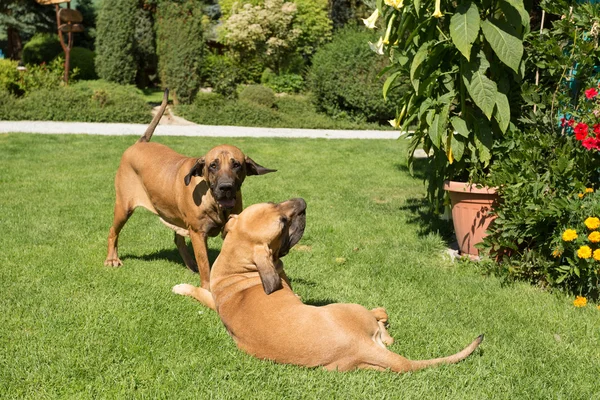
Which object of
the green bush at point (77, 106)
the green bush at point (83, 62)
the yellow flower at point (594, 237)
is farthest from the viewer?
the green bush at point (83, 62)

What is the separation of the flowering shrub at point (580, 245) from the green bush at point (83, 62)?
87.9ft

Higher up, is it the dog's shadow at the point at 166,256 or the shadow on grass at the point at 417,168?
the dog's shadow at the point at 166,256

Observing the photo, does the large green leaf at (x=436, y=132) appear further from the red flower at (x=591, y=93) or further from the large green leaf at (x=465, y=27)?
the red flower at (x=591, y=93)

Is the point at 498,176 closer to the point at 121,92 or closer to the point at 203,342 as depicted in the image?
the point at 203,342

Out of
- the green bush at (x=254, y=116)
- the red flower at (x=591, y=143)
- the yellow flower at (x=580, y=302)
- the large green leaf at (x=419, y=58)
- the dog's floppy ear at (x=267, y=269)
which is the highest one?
the large green leaf at (x=419, y=58)

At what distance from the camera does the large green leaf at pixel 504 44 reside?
509 cm

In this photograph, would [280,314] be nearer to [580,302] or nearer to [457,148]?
[580,302]

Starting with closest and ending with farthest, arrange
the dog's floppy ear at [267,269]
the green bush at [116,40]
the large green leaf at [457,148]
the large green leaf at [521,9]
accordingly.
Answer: the dog's floppy ear at [267,269] → the large green leaf at [521,9] → the large green leaf at [457,148] → the green bush at [116,40]

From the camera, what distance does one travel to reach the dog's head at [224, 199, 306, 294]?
3.86m

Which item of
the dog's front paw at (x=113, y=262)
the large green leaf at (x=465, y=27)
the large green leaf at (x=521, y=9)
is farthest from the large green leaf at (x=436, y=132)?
the dog's front paw at (x=113, y=262)

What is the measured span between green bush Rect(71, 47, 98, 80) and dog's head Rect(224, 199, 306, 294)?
26.5 metres

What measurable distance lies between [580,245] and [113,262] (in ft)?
13.4

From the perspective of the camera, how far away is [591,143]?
4.68 metres

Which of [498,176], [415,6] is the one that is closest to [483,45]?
[415,6]
